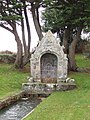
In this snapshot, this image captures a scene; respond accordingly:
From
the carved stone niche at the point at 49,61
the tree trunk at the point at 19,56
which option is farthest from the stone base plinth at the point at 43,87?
the tree trunk at the point at 19,56

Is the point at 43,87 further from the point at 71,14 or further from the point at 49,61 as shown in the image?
the point at 71,14

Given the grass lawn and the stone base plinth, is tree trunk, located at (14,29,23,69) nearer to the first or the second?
the stone base plinth

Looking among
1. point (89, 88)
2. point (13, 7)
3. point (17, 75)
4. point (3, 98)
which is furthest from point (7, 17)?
point (3, 98)

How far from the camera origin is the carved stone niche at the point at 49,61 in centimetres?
2606

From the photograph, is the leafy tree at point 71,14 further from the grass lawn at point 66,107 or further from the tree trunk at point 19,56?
the grass lawn at point 66,107

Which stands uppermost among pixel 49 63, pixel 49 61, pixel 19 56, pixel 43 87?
pixel 19 56

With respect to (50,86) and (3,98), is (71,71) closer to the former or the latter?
(50,86)

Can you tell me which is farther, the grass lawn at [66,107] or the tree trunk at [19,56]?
the tree trunk at [19,56]

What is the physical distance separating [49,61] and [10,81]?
3.28 m

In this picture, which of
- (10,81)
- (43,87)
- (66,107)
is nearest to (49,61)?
(43,87)

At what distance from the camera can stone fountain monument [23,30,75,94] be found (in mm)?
26031

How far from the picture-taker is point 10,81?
2647cm

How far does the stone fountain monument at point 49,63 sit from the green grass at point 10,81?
1.15 m

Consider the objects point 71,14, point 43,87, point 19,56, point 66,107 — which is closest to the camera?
point 66,107
